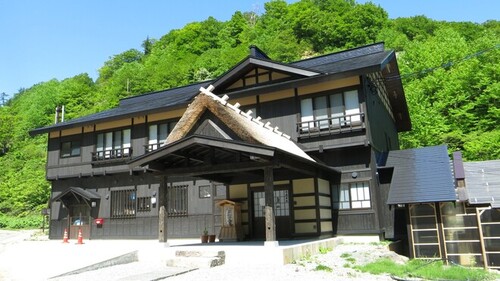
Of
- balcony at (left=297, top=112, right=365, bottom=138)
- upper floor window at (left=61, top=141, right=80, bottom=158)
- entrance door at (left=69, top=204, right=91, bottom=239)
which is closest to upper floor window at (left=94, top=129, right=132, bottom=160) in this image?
upper floor window at (left=61, top=141, right=80, bottom=158)

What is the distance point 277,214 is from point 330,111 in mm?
4389

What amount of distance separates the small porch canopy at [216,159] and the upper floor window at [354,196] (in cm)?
126

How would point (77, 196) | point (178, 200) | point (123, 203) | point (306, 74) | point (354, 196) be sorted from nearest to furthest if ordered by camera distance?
point (354, 196), point (306, 74), point (178, 200), point (123, 203), point (77, 196)

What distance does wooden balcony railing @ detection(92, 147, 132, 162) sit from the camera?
1992cm

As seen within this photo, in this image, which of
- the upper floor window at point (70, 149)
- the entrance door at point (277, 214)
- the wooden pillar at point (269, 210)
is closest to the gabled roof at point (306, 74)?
the upper floor window at point (70, 149)

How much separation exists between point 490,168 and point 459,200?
308cm

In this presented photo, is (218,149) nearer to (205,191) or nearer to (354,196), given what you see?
(354,196)

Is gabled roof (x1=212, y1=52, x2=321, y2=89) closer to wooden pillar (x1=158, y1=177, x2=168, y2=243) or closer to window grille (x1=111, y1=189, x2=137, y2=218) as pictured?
wooden pillar (x1=158, y1=177, x2=168, y2=243)

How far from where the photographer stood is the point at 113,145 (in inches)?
814

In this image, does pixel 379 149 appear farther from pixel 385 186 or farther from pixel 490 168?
pixel 490 168

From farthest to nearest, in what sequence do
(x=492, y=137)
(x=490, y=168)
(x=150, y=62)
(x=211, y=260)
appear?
1. (x=150, y=62)
2. (x=492, y=137)
3. (x=490, y=168)
4. (x=211, y=260)

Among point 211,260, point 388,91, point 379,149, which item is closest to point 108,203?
point 211,260

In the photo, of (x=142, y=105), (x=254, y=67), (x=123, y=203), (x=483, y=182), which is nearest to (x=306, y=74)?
(x=254, y=67)

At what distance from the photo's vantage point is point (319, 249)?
39.0 feet
